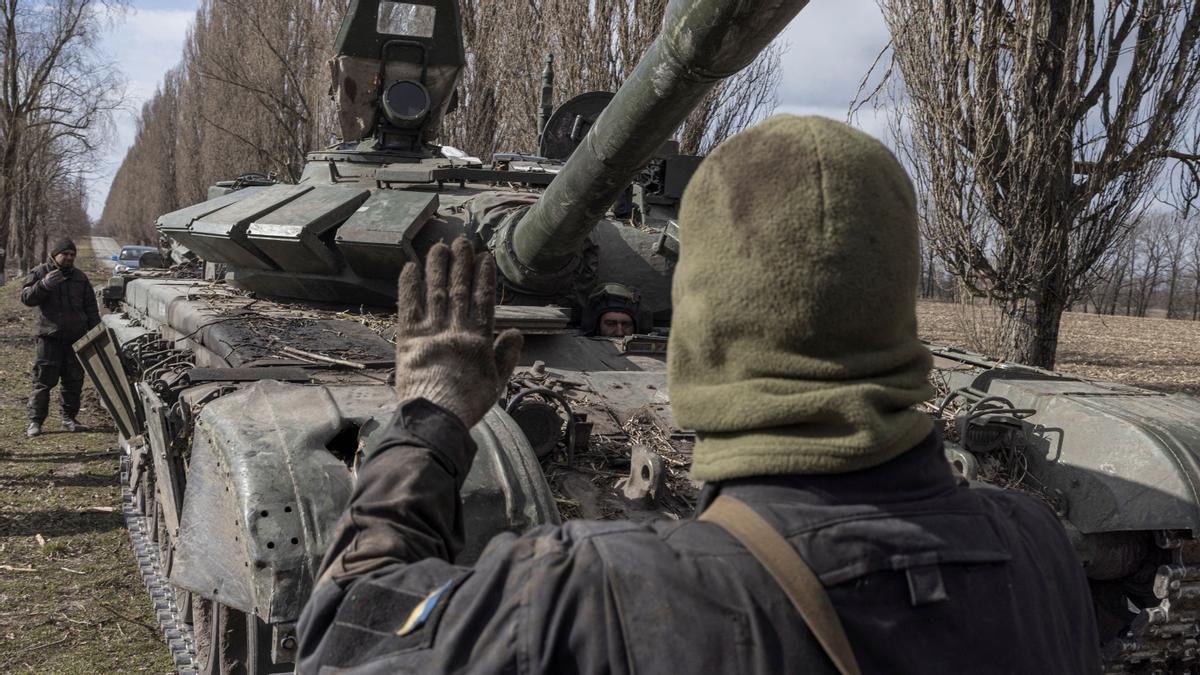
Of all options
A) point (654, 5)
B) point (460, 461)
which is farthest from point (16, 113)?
point (460, 461)

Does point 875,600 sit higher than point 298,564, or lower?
higher

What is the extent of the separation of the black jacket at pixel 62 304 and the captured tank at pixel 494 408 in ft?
10.0

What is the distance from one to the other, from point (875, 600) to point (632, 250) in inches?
189

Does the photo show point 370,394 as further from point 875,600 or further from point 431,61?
point 431,61

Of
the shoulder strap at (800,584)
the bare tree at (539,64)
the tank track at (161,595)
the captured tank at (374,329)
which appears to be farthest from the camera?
the bare tree at (539,64)

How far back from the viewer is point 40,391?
33.4ft

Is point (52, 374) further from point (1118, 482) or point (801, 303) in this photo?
point (801, 303)

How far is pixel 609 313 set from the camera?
572cm

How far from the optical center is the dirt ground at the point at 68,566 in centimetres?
534

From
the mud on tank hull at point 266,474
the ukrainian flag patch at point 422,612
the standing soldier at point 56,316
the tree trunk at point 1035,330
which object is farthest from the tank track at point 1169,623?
the standing soldier at point 56,316

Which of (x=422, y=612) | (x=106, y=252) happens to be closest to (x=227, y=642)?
(x=422, y=612)

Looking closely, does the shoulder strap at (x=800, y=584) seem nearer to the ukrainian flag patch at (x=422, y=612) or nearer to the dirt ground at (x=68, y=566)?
the ukrainian flag patch at (x=422, y=612)

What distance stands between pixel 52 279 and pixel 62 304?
244 millimetres

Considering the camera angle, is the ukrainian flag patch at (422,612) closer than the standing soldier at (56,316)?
Yes
